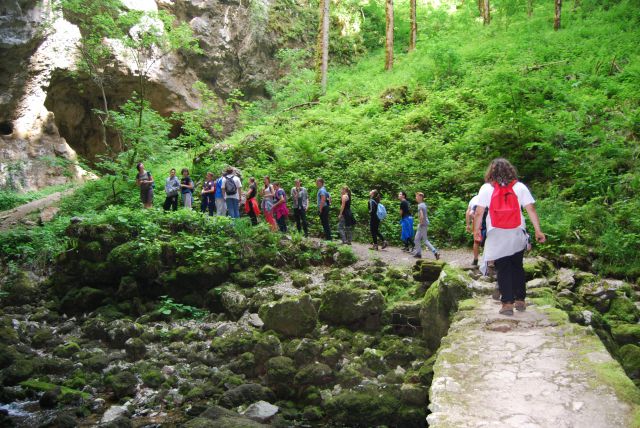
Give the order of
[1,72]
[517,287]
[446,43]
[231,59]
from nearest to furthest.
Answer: [517,287] → [1,72] → [446,43] → [231,59]

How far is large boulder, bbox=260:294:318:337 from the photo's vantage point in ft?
29.6

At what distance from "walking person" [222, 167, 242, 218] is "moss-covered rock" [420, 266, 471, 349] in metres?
7.64

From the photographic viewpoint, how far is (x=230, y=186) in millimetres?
14266

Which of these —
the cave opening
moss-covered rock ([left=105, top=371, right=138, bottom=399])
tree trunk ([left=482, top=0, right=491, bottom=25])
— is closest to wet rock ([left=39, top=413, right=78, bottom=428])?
moss-covered rock ([left=105, top=371, right=138, bottom=399])

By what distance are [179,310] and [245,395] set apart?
14.3 feet

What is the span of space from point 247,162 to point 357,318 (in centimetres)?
1113

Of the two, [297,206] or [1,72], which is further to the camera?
[1,72]

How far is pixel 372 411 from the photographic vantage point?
21.4ft

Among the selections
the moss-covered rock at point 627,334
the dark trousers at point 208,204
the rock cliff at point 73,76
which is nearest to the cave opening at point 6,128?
the rock cliff at point 73,76

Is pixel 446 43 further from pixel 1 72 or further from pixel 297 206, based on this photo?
pixel 1 72

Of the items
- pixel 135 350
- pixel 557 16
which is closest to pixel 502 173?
pixel 135 350

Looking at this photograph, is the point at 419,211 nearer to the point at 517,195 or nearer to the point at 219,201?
the point at 219,201

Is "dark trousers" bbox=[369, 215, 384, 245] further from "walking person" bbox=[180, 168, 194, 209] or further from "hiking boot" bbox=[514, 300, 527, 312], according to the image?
"hiking boot" bbox=[514, 300, 527, 312]

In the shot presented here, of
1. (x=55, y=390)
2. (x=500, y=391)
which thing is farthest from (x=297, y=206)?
(x=500, y=391)
